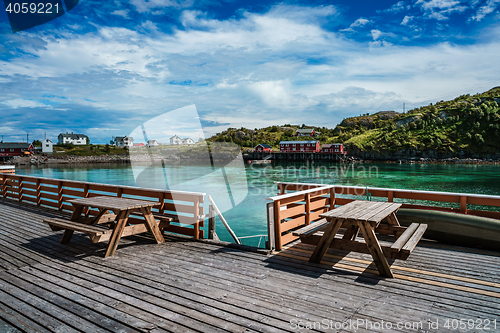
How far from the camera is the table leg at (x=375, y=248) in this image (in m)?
3.51

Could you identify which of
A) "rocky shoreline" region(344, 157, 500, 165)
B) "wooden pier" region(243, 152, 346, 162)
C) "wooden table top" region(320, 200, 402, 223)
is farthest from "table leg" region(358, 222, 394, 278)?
"wooden pier" region(243, 152, 346, 162)

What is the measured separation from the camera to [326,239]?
3902 mm

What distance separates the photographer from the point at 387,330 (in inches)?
97.0

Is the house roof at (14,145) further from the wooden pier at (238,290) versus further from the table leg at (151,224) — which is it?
the table leg at (151,224)

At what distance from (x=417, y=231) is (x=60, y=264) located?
5.45 m

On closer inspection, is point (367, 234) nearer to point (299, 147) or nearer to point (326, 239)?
point (326, 239)

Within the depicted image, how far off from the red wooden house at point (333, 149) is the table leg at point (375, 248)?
274 feet

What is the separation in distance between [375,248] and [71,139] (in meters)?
144

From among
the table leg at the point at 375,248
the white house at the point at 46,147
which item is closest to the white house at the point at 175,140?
the table leg at the point at 375,248

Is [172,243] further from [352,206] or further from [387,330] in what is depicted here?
[387,330]

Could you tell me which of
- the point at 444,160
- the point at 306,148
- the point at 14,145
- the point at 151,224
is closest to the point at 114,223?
the point at 151,224

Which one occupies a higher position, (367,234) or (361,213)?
(361,213)

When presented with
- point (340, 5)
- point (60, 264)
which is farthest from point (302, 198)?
point (340, 5)

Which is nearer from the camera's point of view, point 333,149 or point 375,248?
point 375,248
